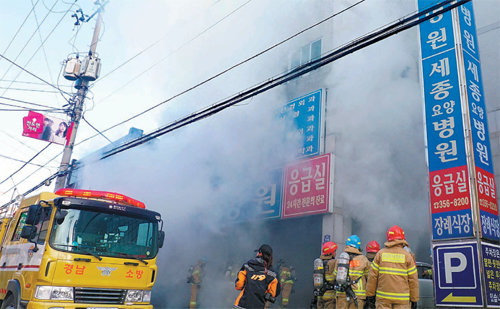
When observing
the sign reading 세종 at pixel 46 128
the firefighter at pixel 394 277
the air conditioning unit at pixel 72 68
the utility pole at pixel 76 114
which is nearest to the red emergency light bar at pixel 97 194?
the firefighter at pixel 394 277

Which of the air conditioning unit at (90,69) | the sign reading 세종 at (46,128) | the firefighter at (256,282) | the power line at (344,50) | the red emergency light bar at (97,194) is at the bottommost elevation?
the firefighter at (256,282)

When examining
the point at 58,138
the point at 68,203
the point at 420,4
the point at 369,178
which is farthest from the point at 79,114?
the point at 420,4

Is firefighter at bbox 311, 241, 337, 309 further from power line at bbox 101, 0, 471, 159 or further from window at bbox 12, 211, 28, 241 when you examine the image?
window at bbox 12, 211, 28, 241

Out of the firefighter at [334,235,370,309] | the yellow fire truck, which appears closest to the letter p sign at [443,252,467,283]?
the firefighter at [334,235,370,309]

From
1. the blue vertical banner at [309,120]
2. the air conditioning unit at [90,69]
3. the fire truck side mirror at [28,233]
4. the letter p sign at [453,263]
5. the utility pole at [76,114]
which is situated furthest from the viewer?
the air conditioning unit at [90,69]

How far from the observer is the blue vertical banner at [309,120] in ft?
34.0

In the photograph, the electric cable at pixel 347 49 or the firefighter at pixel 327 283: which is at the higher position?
the electric cable at pixel 347 49

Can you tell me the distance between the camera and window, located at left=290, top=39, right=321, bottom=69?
1186 cm

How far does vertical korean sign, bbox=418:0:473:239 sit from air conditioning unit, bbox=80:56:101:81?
386 inches

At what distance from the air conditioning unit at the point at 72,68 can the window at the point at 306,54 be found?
6971mm

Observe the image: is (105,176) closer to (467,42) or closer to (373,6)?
(373,6)

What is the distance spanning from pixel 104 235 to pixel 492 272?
5.53 m

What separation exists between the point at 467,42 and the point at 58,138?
445 inches

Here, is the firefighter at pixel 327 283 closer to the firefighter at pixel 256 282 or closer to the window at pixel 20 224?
the firefighter at pixel 256 282
